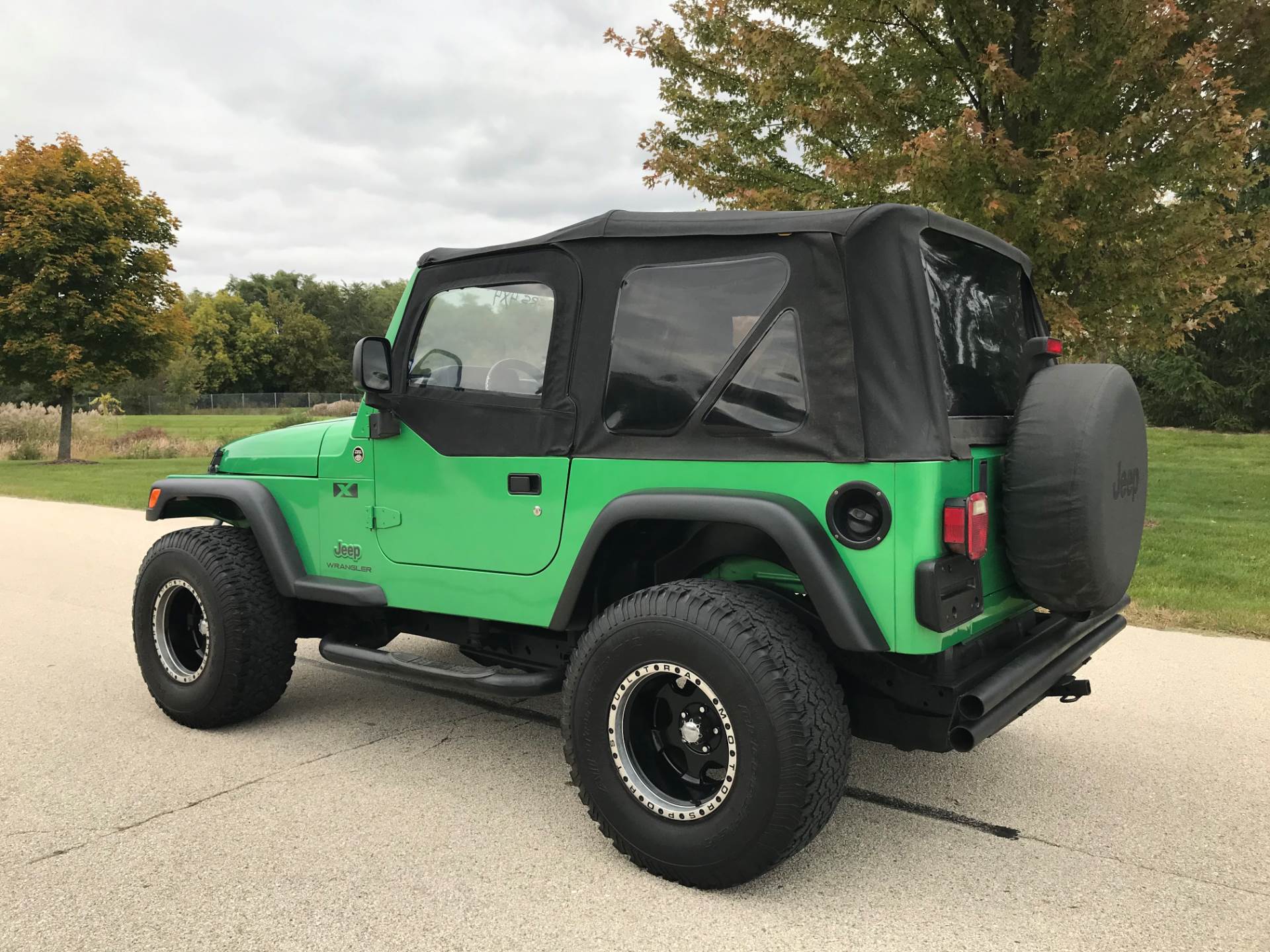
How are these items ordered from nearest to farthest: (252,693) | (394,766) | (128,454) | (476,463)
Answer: (476,463) → (394,766) → (252,693) → (128,454)

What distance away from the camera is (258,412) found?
2288 inches

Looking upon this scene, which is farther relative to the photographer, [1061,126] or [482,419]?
[1061,126]

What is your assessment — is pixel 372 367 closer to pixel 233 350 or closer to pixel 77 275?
pixel 77 275

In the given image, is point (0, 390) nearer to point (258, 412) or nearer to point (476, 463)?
point (258, 412)

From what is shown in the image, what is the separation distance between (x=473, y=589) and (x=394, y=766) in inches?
34.7

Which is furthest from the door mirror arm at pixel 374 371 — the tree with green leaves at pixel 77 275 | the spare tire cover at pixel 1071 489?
the tree with green leaves at pixel 77 275

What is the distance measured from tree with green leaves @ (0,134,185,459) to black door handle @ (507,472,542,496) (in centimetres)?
2053

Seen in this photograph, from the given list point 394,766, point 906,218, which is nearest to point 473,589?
point 394,766

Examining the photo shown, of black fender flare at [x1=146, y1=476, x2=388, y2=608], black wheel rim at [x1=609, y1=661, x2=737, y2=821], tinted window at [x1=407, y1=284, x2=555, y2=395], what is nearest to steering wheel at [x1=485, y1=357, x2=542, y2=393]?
tinted window at [x1=407, y1=284, x2=555, y2=395]

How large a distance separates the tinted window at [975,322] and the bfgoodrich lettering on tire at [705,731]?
99cm

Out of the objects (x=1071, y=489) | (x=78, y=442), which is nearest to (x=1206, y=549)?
(x=1071, y=489)

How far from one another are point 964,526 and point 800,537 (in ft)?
1.59

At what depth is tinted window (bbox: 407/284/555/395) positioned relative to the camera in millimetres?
3529

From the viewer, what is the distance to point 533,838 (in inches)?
127
